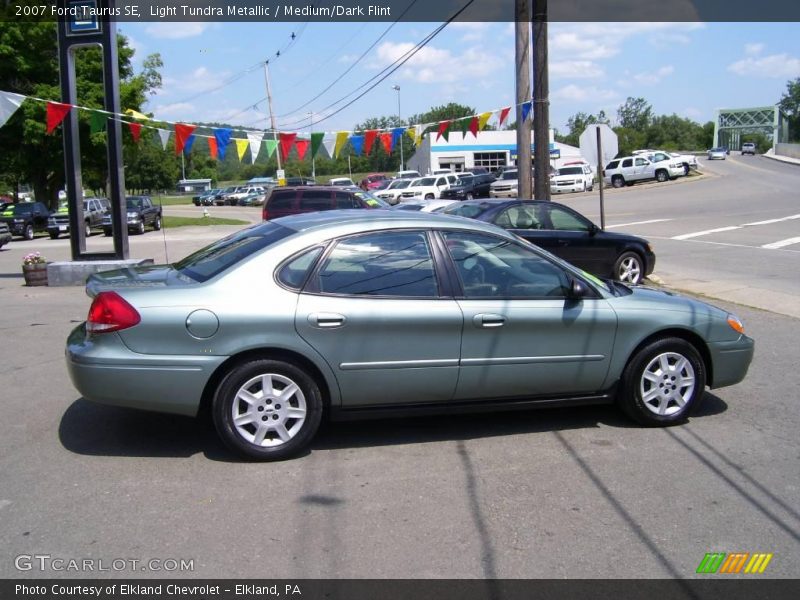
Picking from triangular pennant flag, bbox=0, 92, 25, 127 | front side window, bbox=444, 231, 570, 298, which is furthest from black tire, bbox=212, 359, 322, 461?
triangular pennant flag, bbox=0, 92, 25, 127

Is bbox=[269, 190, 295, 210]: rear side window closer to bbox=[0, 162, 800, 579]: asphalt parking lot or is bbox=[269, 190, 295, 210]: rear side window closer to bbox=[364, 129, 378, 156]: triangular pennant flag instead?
bbox=[364, 129, 378, 156]: triangular pennant flag

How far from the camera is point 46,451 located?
17.3 ft

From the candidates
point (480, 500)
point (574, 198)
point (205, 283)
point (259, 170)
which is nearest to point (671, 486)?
point (480, 500)

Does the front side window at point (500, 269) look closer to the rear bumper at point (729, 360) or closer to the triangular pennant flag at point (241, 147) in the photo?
the rear bumper at point (729, 360)

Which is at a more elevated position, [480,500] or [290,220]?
[290,220]

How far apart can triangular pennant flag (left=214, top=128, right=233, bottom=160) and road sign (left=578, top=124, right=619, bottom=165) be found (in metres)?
7.18

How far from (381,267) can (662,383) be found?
90.3 inches

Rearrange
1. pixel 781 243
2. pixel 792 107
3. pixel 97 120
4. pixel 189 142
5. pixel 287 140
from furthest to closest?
1. pixel 792 107
2. pixel 781 243
3. pixel 287 140
4. pixel 189 142
5. pixel 97 120

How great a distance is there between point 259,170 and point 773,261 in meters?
111

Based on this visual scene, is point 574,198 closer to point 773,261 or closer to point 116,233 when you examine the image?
point 773,261

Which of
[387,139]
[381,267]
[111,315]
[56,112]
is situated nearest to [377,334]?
[381,267]

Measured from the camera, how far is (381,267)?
5.29 meters

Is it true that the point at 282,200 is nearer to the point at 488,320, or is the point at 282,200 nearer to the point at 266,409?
the point at 488,320

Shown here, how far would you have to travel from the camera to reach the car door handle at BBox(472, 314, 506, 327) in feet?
17.3
